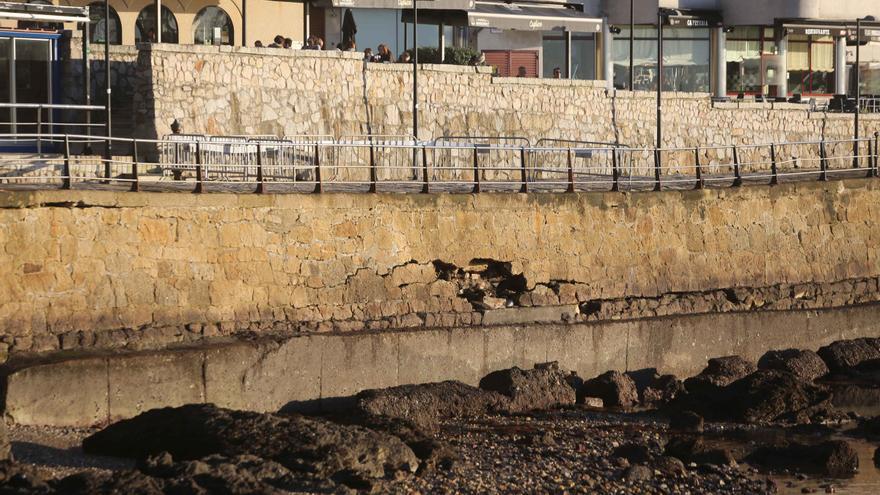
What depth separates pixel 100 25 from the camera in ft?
108

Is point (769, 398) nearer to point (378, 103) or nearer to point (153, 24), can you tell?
point (378, 103)

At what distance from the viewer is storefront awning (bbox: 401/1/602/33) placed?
36.2m

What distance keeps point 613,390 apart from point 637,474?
165 inches

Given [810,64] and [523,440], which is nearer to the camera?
[523,440]

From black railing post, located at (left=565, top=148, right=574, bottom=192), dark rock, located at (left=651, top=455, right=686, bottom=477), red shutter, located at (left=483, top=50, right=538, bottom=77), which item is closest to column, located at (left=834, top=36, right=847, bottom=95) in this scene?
red shutter, located at (left=483, top=50, right=538, bottom=77)

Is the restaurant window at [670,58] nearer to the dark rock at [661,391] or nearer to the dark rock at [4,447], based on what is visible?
the dark rock at [661,391]

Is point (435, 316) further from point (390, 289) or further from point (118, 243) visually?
point (118, 243)

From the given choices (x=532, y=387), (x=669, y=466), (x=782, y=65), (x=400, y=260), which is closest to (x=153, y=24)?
(x=400, y=260)

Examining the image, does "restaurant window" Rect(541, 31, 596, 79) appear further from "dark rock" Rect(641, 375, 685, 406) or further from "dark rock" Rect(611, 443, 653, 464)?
"dark rock" Rect(611, 443, 653, 464)

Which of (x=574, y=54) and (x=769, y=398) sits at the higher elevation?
(x=574, y=54)

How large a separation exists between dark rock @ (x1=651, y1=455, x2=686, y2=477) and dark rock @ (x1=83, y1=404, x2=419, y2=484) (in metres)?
2.79

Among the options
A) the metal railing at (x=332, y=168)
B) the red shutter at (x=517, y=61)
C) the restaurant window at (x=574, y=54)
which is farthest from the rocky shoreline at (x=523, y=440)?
the restaurant window at (x=574, y=54)

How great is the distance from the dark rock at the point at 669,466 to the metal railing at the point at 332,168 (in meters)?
5.56

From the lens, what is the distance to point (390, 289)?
2111 centimetres
